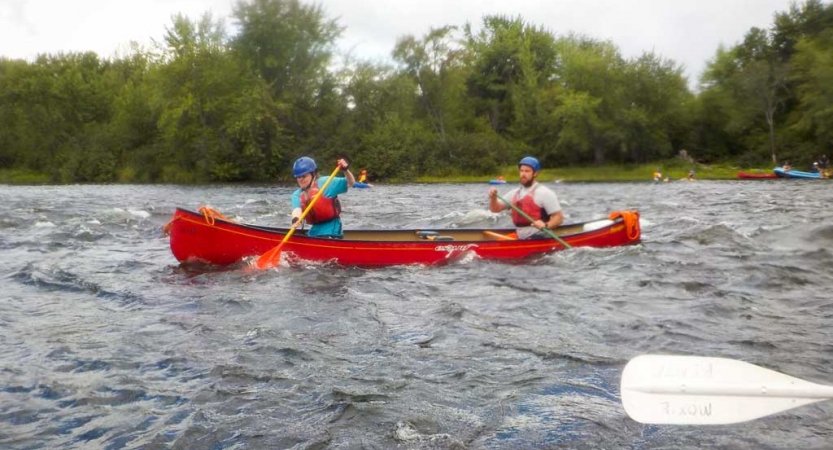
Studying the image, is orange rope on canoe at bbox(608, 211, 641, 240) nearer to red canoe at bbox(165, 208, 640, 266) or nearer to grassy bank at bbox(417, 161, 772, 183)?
red canoe at bbox(165, 208, 640, 266)

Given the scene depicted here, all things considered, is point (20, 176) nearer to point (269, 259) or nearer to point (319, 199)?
point (319, 199)

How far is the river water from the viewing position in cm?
427

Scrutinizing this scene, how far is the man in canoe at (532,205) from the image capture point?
10391mm

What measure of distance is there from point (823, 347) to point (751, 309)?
1403 millimetres

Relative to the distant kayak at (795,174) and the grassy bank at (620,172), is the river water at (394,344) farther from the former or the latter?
the grassy bank at (620,172)

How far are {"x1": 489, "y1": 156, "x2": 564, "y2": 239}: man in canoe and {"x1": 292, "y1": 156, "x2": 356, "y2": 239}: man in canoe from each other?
2.20 metres

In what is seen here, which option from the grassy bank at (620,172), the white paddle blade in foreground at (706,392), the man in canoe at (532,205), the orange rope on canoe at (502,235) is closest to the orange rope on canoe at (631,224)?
the man in canoe at (532,205)

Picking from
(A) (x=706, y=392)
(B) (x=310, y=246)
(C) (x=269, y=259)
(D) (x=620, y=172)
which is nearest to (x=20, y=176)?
(D) (x=620, y=172)

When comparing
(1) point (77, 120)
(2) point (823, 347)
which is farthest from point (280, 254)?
(1) point (77, 120)

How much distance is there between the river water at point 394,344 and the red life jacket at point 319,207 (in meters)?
0.80

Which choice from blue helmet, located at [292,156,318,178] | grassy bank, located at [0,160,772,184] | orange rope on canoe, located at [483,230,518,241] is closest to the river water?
orange rope on canoe, located at [483,230,518,241]

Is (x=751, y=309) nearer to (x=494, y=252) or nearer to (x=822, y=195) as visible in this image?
(x=494, y=252)

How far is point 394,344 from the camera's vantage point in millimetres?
6109

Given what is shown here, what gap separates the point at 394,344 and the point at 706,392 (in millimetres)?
2943
